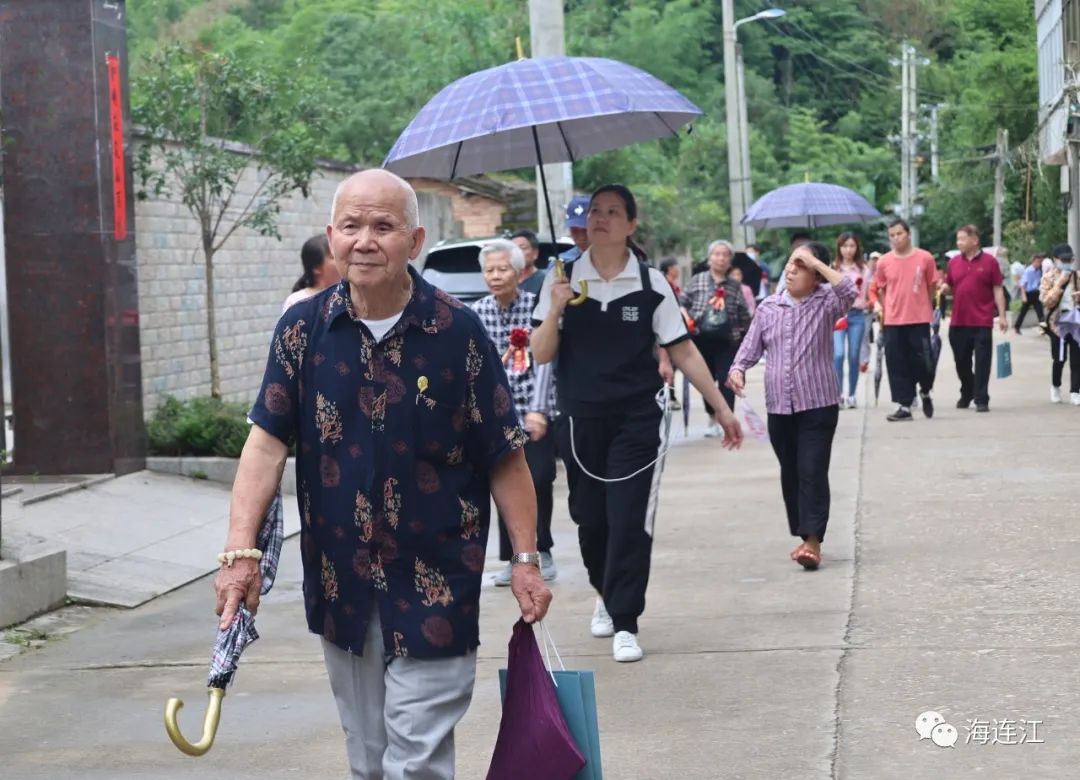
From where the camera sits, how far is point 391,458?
13.2ft

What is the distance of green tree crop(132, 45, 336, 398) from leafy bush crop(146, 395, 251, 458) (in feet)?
3.82

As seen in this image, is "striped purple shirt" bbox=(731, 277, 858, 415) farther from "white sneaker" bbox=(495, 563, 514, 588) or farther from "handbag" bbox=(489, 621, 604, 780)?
"handbag" bbox=(489, 621, 604, 780)

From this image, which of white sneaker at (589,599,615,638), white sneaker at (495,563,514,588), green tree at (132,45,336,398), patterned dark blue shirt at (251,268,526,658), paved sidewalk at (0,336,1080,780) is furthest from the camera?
green tree at (132,45,336,398)

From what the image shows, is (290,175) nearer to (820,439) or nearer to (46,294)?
(46,294)

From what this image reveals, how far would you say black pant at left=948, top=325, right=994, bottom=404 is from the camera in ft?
55.7

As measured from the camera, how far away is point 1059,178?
135ft

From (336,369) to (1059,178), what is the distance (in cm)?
3940

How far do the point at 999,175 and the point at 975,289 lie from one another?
33867 mm

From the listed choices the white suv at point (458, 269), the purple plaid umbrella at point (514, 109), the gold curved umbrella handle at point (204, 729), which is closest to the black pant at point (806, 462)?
the purple plaid umbrella at point (514, 109)

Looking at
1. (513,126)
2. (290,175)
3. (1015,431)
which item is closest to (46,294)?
(290,175)

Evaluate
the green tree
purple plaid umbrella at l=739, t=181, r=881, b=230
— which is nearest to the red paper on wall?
the green tree

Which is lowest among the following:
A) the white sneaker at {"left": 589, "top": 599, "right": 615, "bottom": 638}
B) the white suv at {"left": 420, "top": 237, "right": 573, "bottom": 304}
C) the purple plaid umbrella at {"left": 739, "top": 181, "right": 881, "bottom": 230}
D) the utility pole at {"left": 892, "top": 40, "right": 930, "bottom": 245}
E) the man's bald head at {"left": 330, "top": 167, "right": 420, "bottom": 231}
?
the white sneaker at {"left": 589, "top": 599, "right": 615, "bottom": 638}

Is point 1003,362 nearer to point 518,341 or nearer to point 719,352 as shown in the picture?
point 719,352

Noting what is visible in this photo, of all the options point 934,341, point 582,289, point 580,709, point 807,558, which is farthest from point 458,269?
point 580,709
